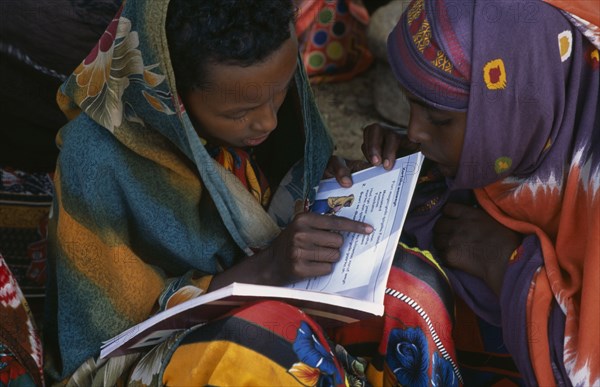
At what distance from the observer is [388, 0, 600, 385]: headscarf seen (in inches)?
60.4

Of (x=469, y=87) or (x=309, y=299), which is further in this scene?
(x=469, y=87)

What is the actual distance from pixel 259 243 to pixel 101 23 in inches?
34.9

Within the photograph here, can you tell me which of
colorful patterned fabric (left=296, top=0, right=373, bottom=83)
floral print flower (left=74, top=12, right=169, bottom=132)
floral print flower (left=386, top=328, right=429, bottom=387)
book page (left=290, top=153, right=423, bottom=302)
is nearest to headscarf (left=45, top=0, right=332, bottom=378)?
floral print flower (left=74, top=12, right=169, bottom=132)

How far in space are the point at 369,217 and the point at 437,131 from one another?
0.84 ft

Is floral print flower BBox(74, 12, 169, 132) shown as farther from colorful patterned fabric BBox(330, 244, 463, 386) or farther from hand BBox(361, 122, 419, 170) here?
colorful patterned fabric BBox(330, 244, 463, 386)

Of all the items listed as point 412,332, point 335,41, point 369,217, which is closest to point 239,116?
point 369,217

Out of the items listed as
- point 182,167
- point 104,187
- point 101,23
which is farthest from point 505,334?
point 101,23

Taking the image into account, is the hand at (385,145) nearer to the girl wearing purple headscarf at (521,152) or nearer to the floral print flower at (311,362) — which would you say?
the girl wearing purple headscarf at (521,152)

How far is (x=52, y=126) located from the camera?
7.29 feet

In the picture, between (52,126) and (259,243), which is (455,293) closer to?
(259,243)

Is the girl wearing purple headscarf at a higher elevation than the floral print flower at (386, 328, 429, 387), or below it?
higher

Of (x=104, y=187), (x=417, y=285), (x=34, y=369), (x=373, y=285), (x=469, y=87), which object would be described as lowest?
(x=34, y=369)

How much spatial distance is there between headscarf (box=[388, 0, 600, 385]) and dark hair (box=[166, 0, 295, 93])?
372 mm

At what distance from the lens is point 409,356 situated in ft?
5.37
